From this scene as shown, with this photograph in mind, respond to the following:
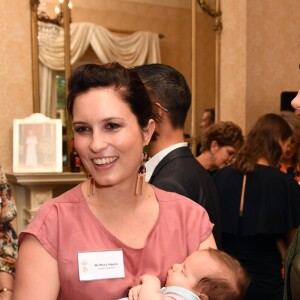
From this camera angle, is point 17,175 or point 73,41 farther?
point 73,41

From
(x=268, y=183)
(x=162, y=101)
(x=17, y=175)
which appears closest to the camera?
(x=162, y=101)

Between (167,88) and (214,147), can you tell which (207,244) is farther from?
(214,147)

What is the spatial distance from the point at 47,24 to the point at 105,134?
3.51 m

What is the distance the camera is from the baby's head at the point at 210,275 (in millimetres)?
1508

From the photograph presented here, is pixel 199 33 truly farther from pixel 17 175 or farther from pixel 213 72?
pixel 17 175

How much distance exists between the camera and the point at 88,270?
4.65 ft

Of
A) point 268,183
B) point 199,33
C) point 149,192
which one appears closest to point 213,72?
point 199,33

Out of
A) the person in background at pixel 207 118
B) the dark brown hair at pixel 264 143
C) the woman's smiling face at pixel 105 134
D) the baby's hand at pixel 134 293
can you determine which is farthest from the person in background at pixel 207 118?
the baby's hand at pixel 134 293

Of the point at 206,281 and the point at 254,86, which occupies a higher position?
the point at 254,86

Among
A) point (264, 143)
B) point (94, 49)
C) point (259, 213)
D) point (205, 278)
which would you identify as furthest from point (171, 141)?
point (94, 49)

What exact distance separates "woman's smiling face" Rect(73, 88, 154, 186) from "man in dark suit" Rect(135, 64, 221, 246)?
1.50 ft

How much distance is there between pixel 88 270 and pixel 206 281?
1.29ft

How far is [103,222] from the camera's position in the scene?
151cm

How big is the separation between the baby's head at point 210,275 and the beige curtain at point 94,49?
3.31 m
